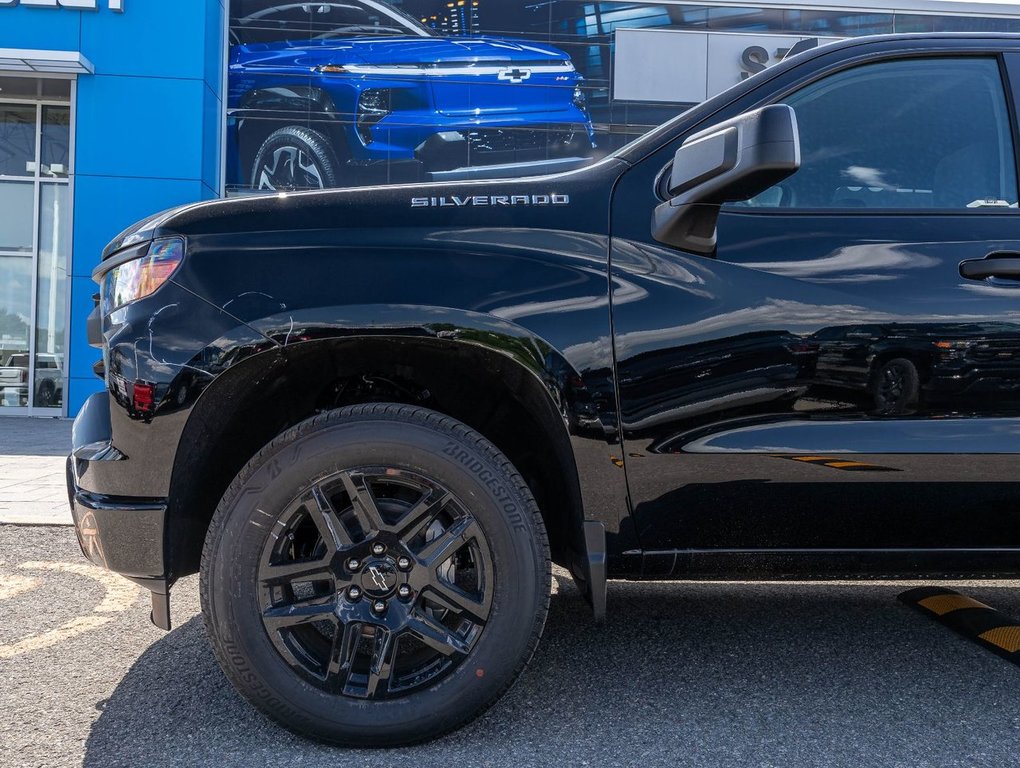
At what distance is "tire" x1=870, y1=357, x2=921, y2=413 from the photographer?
1997mm

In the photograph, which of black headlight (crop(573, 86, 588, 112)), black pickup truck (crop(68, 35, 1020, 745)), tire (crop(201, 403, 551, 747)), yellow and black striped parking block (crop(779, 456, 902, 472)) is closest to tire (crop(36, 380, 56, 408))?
black headlight (crop(573, 86, 588, 112))

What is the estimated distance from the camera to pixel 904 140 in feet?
7.42

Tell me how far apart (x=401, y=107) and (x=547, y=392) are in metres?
10.8

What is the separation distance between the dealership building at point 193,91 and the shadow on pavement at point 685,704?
896 centimetres

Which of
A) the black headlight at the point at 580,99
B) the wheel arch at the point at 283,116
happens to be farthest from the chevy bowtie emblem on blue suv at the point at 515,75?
the wheel arch at the point at 283,116

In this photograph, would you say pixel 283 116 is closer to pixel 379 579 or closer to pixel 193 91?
pixel 193 91

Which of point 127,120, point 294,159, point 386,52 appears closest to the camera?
point 127,120

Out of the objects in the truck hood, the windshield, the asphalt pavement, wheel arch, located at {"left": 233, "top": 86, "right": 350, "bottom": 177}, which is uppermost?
the windshield

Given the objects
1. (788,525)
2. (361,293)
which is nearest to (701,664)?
(788,525)

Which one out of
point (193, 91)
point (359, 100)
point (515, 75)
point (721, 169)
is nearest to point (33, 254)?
point (193, 91)

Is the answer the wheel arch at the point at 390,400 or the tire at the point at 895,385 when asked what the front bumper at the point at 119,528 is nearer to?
the wheel arch at the point at 390,400

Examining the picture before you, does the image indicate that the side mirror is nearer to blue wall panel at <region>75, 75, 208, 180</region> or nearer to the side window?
the side window

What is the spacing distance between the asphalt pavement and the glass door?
9.01 metres

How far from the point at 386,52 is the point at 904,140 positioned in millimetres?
10781
